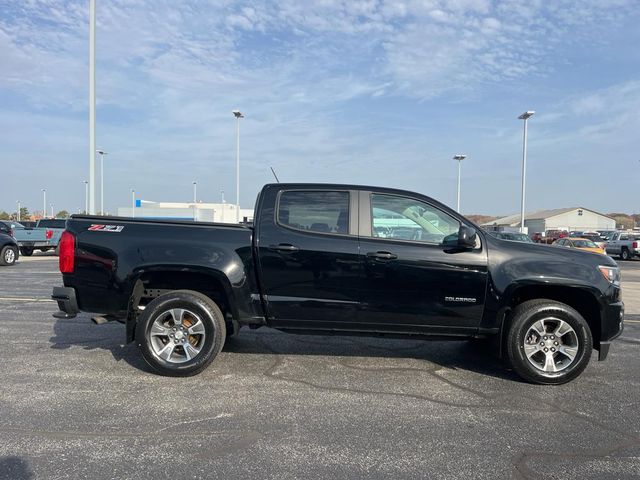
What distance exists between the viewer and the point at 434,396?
15.4 feet

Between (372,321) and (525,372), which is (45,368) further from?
(525,372)

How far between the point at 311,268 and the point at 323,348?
5.46 feet

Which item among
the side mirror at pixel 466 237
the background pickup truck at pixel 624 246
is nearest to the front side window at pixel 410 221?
the side mirror at pixel 466 237

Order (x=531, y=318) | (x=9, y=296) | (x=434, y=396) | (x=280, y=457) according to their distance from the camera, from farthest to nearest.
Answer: (x=9, y=296)
(x=531, y=318)
(x=434, y=396)
(x=280, y=457)

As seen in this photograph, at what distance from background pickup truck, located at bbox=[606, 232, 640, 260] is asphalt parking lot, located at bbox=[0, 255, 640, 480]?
1059 inches

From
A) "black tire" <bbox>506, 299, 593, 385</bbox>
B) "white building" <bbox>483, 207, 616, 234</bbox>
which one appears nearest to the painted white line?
"black tire" <bbox>506, 299, 593, 385</bbox>

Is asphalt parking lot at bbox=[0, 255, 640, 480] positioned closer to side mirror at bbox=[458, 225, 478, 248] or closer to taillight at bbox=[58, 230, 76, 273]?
taillight at bbox=[58, 230, 76, 273]

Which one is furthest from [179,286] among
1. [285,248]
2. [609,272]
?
[609,272]

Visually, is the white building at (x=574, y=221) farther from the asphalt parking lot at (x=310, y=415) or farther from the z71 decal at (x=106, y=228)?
the z71 decal at (x=106, y=228)

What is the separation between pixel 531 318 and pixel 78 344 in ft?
17.4

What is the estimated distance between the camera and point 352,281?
16.5ft

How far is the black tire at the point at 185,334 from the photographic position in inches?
199

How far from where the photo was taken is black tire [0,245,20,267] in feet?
55.0

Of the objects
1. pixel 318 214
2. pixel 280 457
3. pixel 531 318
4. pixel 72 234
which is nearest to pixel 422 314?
pixel 531 318
